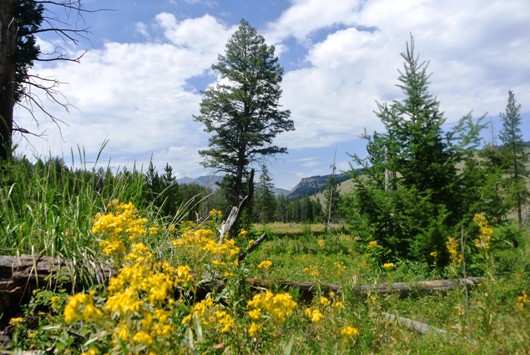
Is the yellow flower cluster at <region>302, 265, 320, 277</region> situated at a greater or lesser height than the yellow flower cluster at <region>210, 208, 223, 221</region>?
lesser

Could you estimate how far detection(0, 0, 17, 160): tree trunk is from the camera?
6.09 metres

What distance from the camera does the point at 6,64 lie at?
20.7ft

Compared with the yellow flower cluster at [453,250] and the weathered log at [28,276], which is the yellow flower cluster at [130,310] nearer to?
the weathered log at [28,276]

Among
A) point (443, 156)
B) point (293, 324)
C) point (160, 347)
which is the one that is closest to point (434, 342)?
point (293, 324)

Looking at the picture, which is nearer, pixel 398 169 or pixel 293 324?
pixel 293 324

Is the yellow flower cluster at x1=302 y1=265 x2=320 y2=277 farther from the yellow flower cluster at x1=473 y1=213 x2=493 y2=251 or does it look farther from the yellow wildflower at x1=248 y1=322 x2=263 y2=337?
the yellow wildflower at x1=248 y1=322 x2=263 y2=337

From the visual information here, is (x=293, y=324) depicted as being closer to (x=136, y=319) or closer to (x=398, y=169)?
(x=136, y=319)

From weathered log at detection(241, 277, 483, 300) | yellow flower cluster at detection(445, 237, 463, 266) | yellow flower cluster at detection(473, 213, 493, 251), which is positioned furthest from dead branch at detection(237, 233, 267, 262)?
yellow flower cluster at detection(473, 213, 493, 251)

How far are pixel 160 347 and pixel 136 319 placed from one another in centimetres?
17

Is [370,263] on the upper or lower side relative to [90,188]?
lower

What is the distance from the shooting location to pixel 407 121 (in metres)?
7.33

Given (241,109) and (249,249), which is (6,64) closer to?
(249,249)

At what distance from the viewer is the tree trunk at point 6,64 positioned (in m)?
6.09

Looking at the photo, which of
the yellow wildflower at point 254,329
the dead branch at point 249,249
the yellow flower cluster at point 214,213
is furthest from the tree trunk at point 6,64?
the yellow wildflower at point 254,329
